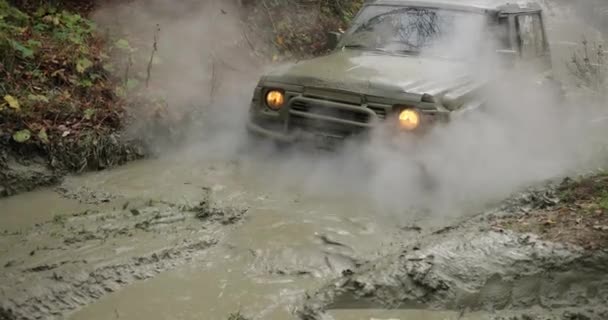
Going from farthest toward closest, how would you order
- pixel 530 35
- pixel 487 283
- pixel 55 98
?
pixel 530 35
pixel 55 98
pixel 487 283

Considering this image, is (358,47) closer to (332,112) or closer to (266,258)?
(332,112)

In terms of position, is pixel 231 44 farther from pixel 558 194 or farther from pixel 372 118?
pixel 558 194

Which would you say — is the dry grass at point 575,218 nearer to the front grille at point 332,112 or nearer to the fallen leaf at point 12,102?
the front grille at point 332,112

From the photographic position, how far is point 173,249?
4.55 m

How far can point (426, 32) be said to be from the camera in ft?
22.0

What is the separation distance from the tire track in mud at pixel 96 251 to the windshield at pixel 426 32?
267cm

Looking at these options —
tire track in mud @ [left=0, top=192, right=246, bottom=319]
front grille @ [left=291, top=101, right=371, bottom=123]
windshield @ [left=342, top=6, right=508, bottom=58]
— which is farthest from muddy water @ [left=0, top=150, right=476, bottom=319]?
windshield @ [left=342, top=6, right=508, bottom=58]

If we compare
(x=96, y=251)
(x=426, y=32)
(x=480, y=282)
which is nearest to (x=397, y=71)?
(x=426, y=32)

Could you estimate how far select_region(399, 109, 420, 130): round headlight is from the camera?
559 centimetres

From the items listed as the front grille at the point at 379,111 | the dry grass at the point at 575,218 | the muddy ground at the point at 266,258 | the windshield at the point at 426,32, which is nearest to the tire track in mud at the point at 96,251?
the muddy ground at the point at 266,258

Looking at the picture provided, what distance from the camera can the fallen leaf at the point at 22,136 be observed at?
5.98m

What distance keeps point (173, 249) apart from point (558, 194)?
335 centimetres

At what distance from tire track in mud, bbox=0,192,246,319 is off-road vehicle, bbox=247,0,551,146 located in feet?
4.14

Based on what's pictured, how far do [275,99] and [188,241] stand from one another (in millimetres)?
2083
